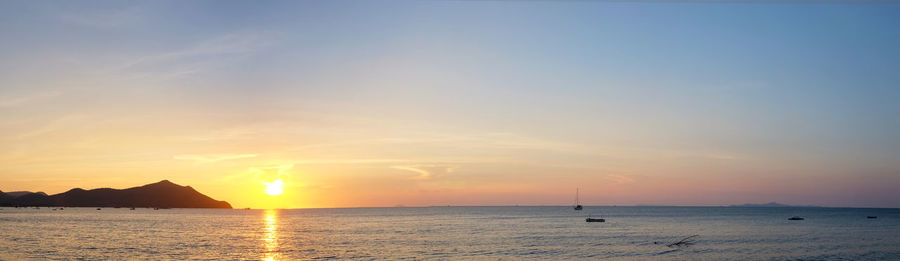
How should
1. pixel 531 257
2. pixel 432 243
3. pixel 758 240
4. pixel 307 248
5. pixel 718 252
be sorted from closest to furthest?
pixel 531 257 < pixel 718 252 < pixel 307 248 < pixel 432 243 < pixel 758 240

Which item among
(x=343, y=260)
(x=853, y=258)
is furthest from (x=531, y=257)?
(x=853, y=258)

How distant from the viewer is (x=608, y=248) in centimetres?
8750

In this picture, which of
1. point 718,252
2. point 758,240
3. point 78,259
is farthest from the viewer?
point 758,240

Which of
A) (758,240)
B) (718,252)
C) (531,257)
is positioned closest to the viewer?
(531,257)

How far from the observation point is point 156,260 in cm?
7112

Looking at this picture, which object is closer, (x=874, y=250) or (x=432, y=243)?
(x=874, y=250)

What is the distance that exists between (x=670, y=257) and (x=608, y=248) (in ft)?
46.1

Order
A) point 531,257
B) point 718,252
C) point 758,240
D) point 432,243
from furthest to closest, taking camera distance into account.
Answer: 1. point 758,240
2. point 432,243
3. point 718,252
4. point 531,257

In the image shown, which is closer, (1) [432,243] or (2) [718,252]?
(2) [718,252]

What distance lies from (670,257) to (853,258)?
79.1ft

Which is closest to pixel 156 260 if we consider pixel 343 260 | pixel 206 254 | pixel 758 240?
pixel 206 254

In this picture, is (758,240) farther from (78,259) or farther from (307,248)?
(78,259)

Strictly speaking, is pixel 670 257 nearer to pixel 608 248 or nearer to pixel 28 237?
pixel 608 248

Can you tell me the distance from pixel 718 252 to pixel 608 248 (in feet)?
48.8
